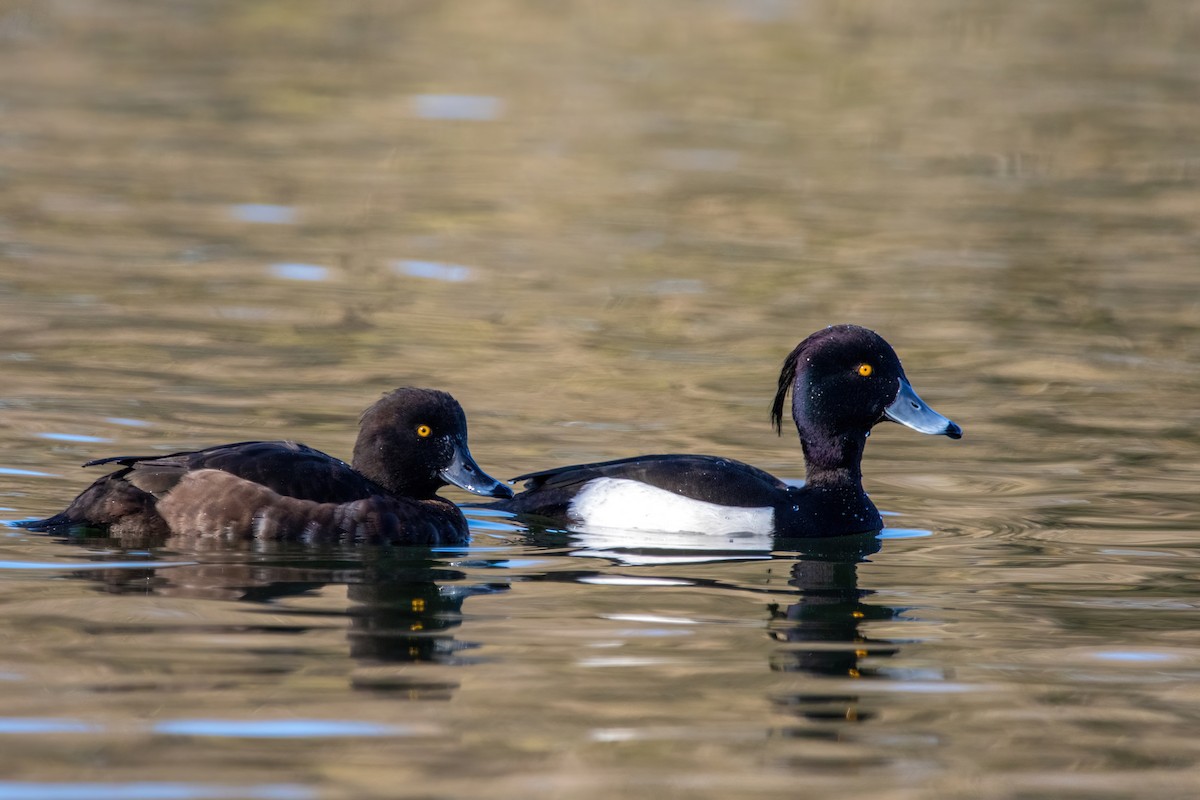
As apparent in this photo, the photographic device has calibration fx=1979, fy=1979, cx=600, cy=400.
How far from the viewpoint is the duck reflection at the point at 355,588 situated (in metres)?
6.62

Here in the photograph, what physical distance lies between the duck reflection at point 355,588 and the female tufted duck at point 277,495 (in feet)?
0.27

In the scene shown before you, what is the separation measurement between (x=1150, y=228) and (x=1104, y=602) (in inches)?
424

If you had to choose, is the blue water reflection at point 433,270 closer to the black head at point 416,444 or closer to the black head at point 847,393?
the black head at point 847,393

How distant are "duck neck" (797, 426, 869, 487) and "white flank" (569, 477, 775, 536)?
1.59 ft

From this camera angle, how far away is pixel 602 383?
39.2 ft

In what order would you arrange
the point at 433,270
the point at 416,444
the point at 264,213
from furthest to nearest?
the point at 264,213, the point at 433,270, the point at 416,444

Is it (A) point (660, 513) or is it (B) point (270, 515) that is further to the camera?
(A) point (660, 513)

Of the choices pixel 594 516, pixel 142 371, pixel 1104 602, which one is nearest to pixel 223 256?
pixel 142 371

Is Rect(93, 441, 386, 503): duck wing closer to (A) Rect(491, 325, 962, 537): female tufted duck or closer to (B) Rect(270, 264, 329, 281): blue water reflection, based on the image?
(A) Rect(491, 325, 962, 537): female tufted duck

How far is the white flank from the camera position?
28.9 feet

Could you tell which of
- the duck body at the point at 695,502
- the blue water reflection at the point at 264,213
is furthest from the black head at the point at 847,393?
the blue water reflection at the point at 264,213

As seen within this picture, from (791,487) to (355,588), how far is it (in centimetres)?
243

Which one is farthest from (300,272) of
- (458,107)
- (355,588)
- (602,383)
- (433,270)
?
(458,107)

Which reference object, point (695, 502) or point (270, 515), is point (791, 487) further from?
point (270, 515)
